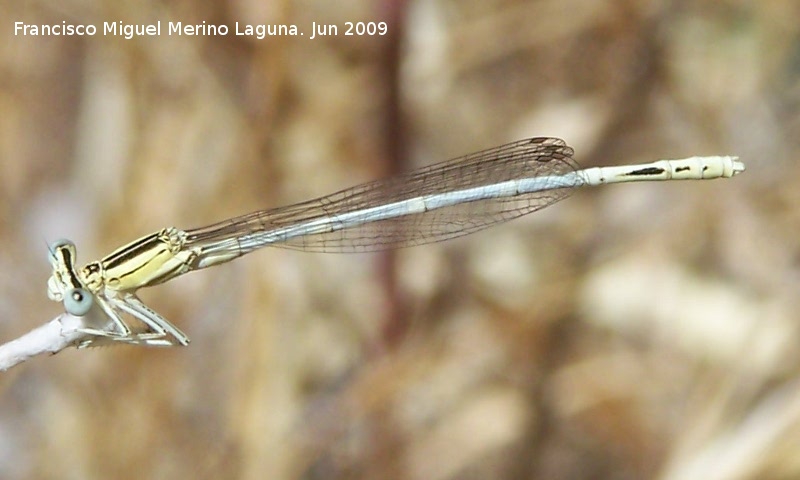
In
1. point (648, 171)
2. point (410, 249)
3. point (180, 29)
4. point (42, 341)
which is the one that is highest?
point (180, 29)

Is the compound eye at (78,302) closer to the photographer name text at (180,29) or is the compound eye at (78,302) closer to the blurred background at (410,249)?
the blurred background at (410,249)

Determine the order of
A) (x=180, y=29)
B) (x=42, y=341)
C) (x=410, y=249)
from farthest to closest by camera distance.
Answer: (x=410, y=249)
(x=180, y=29)
(x=42, y=341)

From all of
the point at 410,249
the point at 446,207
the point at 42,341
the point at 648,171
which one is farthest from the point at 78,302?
the point at 410,249

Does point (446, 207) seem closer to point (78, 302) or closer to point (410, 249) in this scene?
point (410, 249)

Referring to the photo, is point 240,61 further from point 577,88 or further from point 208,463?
point 208,463

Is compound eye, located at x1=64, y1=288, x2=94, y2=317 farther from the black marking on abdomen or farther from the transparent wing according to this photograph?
the black marking on abdomen

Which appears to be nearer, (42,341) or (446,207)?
(42,341)

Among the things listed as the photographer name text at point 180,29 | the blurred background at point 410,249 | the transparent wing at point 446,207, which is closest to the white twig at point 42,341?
the transparent wing at point 446,207
